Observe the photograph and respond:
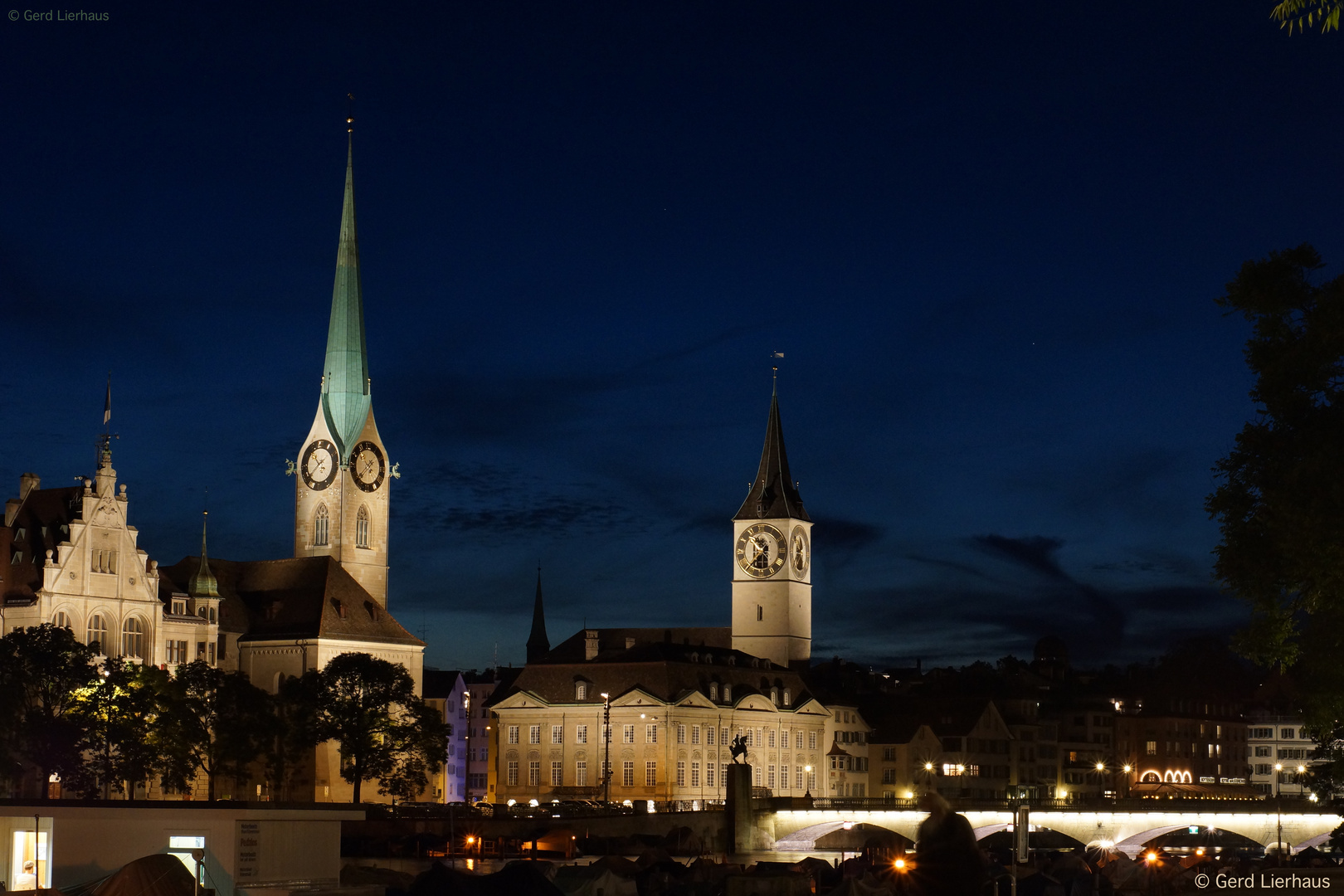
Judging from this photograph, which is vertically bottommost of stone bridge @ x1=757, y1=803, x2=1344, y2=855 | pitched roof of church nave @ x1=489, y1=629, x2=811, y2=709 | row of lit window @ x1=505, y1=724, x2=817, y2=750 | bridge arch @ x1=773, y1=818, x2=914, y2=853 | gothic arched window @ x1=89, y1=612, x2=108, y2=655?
bridge arch @ x1=773, y1=818, x2=914, y2=853

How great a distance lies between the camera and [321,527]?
112688 millimetres

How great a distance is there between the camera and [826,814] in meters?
97.1

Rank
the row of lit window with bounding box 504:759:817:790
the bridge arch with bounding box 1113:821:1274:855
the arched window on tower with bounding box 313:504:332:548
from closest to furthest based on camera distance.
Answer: the bridge arch with bounding box 1113:821:1274:855 → the arched window on tower with bounding box 313:504:332:548 → the row of lit window with bounding box 504:759:817:790

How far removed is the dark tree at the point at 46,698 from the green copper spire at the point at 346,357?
42.0 meters

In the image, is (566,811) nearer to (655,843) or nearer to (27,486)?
(655,843)

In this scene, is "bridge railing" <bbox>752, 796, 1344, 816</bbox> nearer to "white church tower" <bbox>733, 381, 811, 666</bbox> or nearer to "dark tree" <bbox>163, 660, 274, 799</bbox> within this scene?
"dark tree" <bbox>163, 660, 274, 799</bbox>

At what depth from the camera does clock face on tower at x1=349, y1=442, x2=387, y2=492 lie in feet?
371

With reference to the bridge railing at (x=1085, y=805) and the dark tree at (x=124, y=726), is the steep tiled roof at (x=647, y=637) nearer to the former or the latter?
the bridge railing at (x=1085, y=805)

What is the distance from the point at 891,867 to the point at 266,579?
52387 mm

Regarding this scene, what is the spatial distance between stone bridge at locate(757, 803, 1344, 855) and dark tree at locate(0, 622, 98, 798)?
116 ft

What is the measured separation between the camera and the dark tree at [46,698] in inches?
2670

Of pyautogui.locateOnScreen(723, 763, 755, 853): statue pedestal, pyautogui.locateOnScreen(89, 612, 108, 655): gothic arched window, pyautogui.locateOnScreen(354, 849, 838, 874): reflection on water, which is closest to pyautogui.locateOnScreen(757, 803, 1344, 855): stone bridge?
pyautogui.locateOnScreen(723, 763, 755, 853): statue pedestal

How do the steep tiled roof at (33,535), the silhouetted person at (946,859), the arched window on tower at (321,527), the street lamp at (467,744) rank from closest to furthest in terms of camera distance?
the silhouetted person at (946,859), the steep tiled roof at (33,535), the street lamp at (467,744), the arched window on tower at (321,527)

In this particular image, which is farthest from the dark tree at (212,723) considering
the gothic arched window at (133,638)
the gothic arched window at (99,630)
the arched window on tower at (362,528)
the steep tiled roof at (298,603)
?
the arched window on tower at (362,528)
